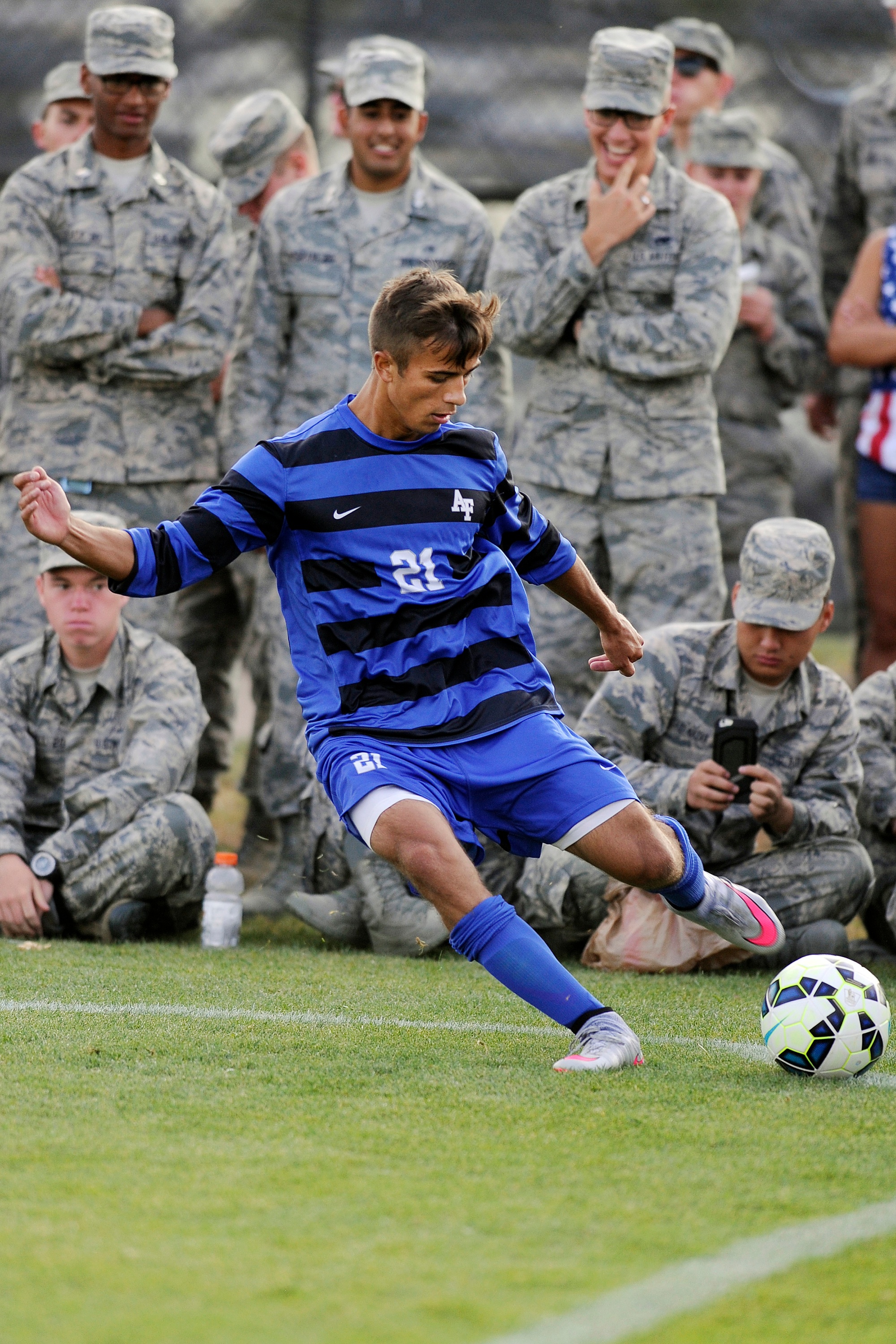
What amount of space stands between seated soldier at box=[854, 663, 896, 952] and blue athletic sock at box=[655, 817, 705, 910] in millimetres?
1856

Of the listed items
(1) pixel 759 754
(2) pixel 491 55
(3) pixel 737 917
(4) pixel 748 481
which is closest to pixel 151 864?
(1) pixel 759 754

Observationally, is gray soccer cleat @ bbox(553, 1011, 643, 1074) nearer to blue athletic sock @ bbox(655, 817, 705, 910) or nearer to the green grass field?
the green grass field

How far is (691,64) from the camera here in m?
8.74

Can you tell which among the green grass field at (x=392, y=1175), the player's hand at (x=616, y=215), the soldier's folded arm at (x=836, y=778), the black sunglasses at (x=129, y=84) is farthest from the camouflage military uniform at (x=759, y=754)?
the black sunglasses at (x=129, y=84)

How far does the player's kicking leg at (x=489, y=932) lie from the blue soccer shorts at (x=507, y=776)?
0.16 meters

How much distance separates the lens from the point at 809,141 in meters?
9.97

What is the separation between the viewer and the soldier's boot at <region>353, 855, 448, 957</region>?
20.4 ft

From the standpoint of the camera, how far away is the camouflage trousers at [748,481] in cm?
813

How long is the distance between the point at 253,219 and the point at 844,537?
10.2 ft

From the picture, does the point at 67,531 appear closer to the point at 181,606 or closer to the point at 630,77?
the point at 630,77

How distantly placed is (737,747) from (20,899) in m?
2.38

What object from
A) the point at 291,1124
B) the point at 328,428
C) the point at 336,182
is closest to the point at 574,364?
the point at 336,182

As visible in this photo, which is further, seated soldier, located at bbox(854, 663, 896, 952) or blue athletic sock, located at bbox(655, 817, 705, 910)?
seated soldier, located at bbox(854, 663, 896, 952)

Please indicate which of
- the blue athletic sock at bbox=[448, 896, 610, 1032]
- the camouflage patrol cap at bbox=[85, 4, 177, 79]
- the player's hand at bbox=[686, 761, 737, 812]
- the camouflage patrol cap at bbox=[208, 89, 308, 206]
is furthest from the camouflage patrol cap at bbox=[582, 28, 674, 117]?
the blue athletic sock at bbox=[448, 896, 610, 1032]
